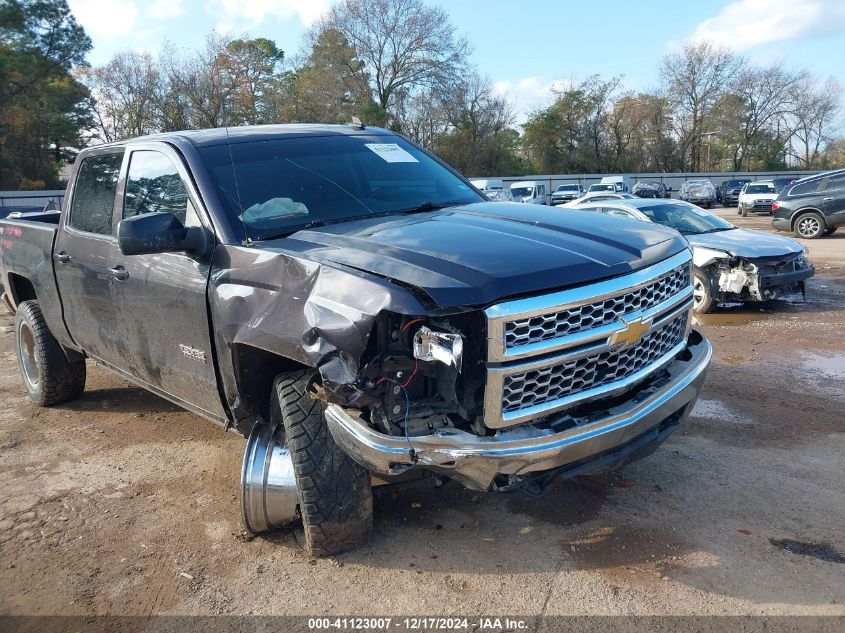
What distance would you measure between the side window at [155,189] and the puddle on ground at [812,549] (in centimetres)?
323

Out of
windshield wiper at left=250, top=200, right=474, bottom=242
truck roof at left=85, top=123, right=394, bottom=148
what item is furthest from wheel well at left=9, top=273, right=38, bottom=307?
windshield wiper at left=250, top=200, right=474, bottom=242

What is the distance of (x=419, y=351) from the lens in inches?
107

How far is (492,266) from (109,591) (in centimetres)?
226

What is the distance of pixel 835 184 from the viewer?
17875 millimetres

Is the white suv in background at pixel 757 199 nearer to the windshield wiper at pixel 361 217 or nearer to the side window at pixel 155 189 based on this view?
the windshield wiper at pixel 361 217

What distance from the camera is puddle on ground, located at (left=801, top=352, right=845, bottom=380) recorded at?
20.3 feet

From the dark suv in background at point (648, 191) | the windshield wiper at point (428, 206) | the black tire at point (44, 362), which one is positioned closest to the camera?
the windshield wiper at point (428, 206)

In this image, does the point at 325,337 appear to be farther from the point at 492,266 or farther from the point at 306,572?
the point at 306,572

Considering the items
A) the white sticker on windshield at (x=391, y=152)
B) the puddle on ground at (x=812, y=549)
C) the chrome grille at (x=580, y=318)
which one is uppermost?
the white sticker on windshield at (x=391, y=152)

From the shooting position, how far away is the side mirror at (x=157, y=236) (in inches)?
129

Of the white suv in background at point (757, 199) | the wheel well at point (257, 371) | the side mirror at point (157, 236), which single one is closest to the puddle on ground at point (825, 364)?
the wheel well at point (257, 371)

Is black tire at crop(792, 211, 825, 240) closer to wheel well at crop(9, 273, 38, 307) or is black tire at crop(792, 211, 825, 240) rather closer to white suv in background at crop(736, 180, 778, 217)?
white suv in background at crop(736, 180, 778, 217)

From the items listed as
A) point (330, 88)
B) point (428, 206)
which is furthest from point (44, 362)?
point (330, 88)

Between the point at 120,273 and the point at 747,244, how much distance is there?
25.6ft
